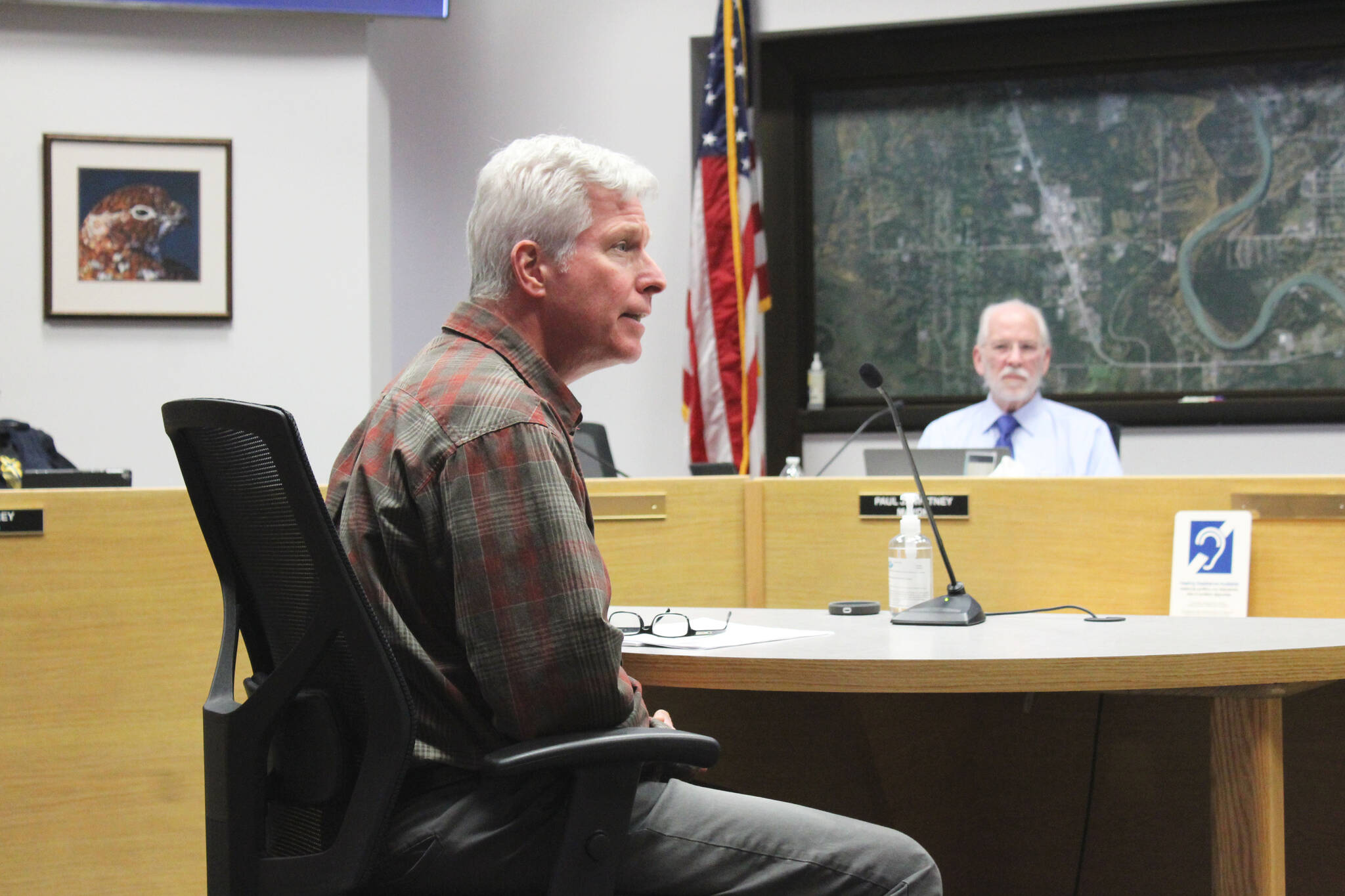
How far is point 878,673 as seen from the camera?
129cm

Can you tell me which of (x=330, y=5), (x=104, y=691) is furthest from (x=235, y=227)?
(x=104, y=691)

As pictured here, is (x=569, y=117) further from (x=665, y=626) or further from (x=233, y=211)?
(x=665, y=626)

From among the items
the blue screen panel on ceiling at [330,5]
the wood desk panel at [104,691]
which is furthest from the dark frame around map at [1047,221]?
the wood desk panel at [104,691]

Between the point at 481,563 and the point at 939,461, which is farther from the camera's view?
the point at 939,461

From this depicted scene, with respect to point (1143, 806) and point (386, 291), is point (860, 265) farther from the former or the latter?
point (1143, 806)

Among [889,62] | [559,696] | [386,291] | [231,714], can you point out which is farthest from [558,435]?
[889,62]

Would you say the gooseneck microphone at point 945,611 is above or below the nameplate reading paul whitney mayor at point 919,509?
below

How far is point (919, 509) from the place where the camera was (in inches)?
79.1

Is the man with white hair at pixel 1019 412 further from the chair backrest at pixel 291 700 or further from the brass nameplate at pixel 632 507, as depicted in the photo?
the chair backrest at pixel 291 700

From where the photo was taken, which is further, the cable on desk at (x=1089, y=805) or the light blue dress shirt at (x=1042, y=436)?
the light blue dress shirt at (x=1042, y=436)

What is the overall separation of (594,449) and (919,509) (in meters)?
1.10

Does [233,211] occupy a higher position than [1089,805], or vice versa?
[233,211]

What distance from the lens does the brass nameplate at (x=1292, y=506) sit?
6.12 feet

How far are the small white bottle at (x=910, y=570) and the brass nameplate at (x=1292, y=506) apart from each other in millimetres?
494
